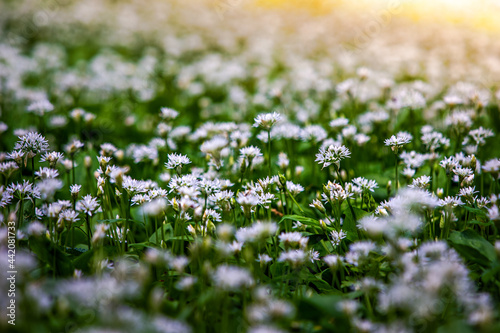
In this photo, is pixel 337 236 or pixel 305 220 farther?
pixel 305 220

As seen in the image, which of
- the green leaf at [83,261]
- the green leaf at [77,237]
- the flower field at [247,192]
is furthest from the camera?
the green leaf at [77,237]

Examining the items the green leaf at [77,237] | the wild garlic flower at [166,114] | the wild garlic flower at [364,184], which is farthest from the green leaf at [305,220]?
the wild garlic flower at [166,114]

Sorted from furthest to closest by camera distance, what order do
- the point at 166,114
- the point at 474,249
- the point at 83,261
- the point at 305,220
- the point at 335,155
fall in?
the point at 166,114, the point at 335,155, the point at 305,220, the point at 83,261, the point at 474,249

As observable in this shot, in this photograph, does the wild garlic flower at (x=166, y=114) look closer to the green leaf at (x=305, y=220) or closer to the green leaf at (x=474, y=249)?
the green leaf at (x=305, y=220)

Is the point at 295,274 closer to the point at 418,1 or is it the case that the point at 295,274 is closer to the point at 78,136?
the point at 78,136

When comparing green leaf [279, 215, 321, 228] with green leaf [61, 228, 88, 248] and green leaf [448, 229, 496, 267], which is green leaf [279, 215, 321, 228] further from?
green leaf [61, 228, 88, 248]

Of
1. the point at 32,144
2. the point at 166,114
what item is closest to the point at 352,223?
the point at 166,114

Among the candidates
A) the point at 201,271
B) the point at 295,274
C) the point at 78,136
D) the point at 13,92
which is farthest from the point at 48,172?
the point at 13,92

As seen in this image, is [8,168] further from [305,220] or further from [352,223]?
[352,223]

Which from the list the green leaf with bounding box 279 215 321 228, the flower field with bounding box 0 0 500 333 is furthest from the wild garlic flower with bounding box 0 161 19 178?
the green leaf with bounding box 279 215 321 228
